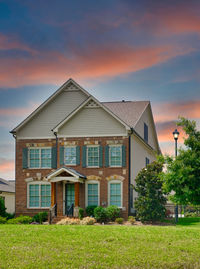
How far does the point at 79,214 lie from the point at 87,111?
7.42 m

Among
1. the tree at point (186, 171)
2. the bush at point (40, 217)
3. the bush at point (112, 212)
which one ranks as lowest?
the bush at point (40, 217)

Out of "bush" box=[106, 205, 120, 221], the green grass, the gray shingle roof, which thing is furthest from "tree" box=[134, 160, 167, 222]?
the green grass

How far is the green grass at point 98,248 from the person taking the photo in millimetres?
15398

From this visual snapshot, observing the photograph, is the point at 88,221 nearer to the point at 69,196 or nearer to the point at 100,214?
the point at 100,214

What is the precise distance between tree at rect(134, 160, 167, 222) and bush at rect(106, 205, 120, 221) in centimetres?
155

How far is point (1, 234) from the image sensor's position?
19469mm

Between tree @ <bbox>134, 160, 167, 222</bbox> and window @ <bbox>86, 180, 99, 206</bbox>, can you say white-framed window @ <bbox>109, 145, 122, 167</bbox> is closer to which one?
window @ <bbox>86, 180, 99, 206</bbox>

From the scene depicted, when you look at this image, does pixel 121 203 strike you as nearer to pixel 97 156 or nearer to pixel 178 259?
pixel 97 156

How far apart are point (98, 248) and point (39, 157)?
17.8 metres

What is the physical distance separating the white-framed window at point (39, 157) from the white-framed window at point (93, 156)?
3.09 metres

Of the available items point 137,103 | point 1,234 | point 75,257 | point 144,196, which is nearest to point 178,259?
point 75,257

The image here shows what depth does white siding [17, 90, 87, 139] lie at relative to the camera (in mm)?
34406

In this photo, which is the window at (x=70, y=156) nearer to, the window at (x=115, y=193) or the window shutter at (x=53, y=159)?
the window shutter at (x=53, y=159)

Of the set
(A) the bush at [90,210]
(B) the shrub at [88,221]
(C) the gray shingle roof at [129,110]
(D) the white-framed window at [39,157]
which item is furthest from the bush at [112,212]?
(C) the gray shingle roof at [129,110]
